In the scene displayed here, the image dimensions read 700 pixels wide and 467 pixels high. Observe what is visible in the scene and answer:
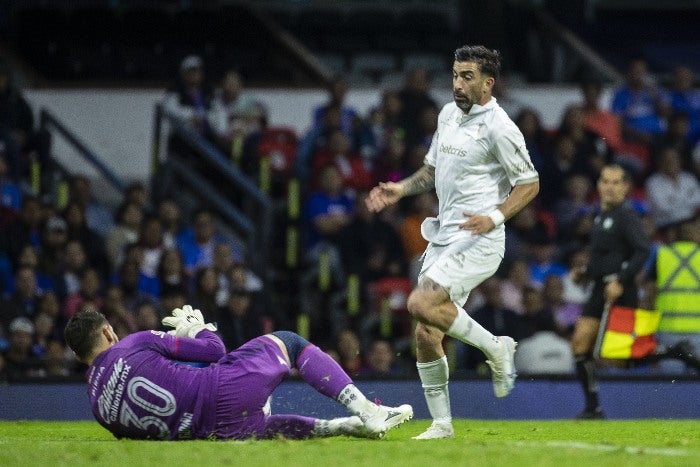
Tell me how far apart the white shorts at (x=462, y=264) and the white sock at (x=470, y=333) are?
16 centimetres

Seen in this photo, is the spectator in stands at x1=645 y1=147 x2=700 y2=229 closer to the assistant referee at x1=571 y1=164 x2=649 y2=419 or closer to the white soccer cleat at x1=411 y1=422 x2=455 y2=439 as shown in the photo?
the assistant referee at x1=571 y1=164 x2=649 y2=419

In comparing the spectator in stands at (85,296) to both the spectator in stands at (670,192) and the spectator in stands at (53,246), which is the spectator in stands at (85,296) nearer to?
the spectator in stands at (53,246)

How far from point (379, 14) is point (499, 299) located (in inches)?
352

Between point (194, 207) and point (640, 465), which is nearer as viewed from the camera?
point (640, 465)

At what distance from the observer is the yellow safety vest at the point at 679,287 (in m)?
13.3

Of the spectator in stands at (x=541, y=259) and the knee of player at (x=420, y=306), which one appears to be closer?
the knee of player at (x=420, y=306)

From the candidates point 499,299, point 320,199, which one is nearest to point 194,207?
point 320,199

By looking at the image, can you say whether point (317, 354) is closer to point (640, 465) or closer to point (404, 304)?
point (640, 465)

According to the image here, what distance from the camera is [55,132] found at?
17688 millimetres

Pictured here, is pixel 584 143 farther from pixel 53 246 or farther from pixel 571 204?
pixel 53 246

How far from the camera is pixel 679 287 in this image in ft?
43.7

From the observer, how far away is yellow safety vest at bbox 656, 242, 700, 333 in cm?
1328

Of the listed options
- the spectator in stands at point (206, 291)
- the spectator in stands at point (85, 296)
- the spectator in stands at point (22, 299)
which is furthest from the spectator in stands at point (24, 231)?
the spectator in stands at point (206, 291)

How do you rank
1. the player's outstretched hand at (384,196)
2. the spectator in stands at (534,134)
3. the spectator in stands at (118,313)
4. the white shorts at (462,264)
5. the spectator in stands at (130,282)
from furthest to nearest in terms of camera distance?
1. the spectator in stands at (534,134)
2. the spectator in stands at (130,282)
3. the spectator in stands at (118,313)
4. the player's outstretched hand at (384,196)
5. the white shorts at (462,264)
